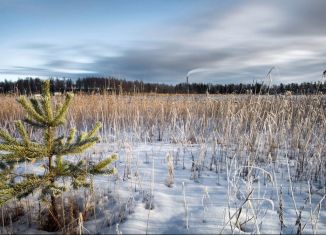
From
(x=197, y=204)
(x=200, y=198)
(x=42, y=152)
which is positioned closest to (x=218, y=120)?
(x=200, y=198)

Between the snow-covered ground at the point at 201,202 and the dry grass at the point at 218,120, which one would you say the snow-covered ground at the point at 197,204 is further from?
the dry grass at the point at 218,120

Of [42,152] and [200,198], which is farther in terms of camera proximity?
[200,198]

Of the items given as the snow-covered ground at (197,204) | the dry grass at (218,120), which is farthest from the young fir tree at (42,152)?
the dry grass at (218,120)

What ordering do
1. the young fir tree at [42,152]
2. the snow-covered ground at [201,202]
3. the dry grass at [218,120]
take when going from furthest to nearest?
the dry grass at [218,120] → the snow-covered ground at [201,202] → the young fir tree at [42,152]

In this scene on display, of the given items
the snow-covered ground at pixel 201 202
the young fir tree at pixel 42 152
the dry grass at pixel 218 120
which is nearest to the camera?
the young fir tree at pixel 42 152

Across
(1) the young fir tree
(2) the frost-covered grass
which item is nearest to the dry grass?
(2) the frost-covered grass

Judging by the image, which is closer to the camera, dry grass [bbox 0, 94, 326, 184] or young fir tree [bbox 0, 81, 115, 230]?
young fir tree [bbox 0, 81, 115, 230]

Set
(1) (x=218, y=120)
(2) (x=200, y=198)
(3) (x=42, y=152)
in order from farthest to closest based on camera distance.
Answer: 1. (1) (x=218, y=120)
2. (2) (x=200, y=198)
3. (3) (x=42, y=152)

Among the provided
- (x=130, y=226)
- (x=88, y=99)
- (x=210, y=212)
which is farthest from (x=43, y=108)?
(x=88, y=99)

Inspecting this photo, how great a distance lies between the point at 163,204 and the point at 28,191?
1.38 meters

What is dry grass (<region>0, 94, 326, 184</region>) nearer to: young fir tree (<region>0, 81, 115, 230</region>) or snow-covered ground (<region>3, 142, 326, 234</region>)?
snow-covered ground (<region>3, 142, 326, 234</region>)

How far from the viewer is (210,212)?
10.4 ft

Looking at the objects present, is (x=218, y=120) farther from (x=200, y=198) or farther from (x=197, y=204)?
(x=197, y=204)

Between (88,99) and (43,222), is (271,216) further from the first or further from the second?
(88,99)
